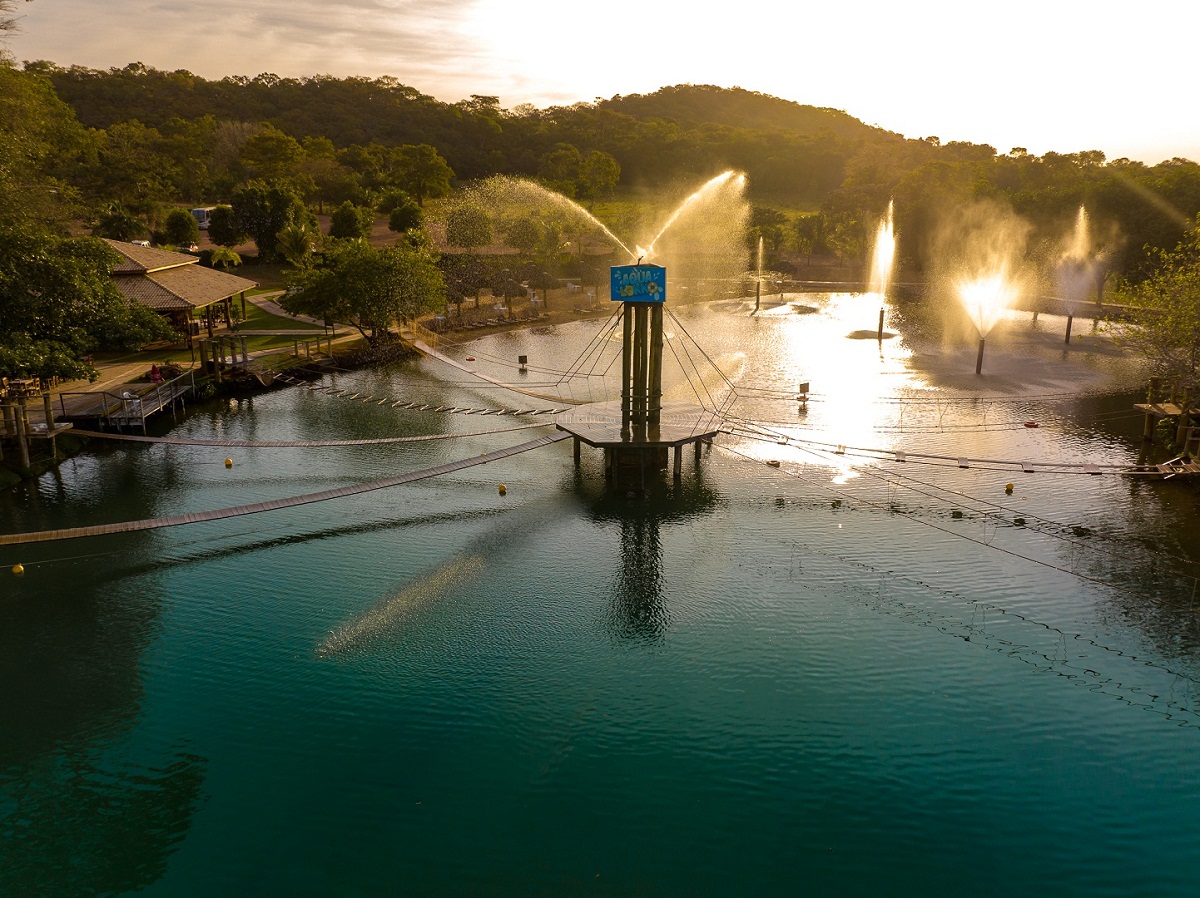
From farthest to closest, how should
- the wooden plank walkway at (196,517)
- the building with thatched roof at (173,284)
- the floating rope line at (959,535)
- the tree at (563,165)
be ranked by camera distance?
the tree at (563,165)
the building with thatched roof at (173,284)
the wooden plank walkway at (196,517)
the floating rope line at (959,535)

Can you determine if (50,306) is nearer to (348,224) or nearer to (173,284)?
(173,284)

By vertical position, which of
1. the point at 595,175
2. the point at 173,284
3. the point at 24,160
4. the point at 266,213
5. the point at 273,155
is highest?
the point at 273,155

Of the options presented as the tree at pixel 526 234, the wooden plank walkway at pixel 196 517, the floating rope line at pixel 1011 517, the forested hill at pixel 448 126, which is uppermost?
the forested hill at pixel 448 126

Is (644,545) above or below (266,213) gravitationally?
below

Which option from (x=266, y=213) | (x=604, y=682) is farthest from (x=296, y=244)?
(x=604, y=682)

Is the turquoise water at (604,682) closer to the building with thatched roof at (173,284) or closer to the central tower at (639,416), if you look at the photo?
the central tower at (639,416)

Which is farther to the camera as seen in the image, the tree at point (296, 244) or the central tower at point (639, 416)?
the tree at point (296, 244)

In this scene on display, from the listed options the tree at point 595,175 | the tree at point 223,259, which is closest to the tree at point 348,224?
the tree at point 223,259

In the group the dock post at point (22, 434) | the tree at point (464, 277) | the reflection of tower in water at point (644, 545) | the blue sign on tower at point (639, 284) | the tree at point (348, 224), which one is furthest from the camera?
the tree at point (348, 224)
